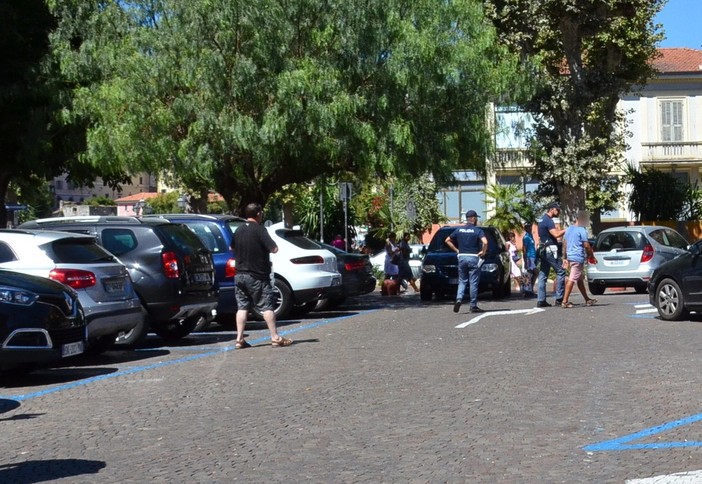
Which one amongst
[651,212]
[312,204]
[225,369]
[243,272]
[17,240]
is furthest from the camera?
[312,204]

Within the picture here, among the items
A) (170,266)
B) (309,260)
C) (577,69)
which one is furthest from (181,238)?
(577,69)

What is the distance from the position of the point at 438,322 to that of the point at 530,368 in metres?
6.81

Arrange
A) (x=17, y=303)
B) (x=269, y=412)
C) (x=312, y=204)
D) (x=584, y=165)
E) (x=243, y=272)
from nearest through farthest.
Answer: (x=269, y=412) < (x=17, y=303) < (x=243, y=272) < (x=584, y=165) < (x=312, y=204)

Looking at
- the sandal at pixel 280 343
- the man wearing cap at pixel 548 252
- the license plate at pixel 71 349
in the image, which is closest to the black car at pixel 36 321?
the license plate at pixel 71 349

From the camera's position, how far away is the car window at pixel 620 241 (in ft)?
90.9

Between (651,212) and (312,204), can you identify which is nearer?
(651,212)

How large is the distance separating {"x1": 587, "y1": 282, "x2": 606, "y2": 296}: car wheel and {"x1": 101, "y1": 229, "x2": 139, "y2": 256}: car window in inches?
552

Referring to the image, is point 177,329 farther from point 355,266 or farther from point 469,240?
point 355,266

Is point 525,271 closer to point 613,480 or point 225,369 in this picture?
point 225,369

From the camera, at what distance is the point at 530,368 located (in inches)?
505

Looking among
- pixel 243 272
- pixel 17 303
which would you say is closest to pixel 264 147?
pixel 243 272

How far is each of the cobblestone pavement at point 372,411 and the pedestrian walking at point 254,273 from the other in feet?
1.54

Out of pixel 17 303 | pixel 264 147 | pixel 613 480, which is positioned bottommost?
pixel 613 480

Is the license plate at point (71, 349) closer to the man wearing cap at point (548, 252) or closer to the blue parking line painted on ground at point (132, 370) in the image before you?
the blue parking line painted on ground at point (132, 370)
